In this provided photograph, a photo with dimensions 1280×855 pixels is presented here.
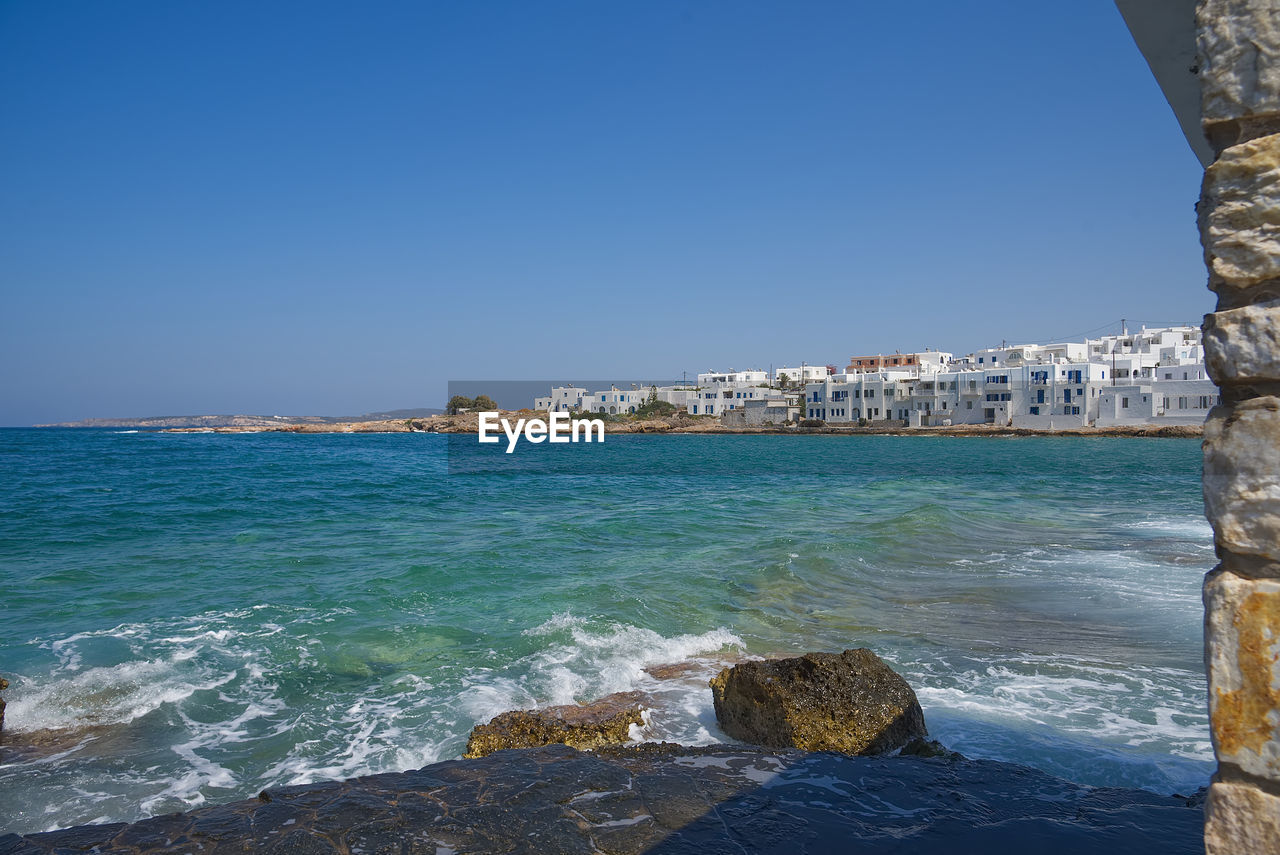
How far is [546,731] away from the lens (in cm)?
567

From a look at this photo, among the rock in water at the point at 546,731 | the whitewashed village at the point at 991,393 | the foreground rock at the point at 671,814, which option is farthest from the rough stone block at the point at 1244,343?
the whitewashed village at the point at 991,393

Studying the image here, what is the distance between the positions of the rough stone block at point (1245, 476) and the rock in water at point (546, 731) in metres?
4.68

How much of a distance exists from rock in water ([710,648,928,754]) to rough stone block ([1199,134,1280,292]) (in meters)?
4.38

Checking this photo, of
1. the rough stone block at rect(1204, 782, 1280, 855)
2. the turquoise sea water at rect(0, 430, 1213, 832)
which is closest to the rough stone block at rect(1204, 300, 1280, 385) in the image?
the rough stone block at rect(1204, 782, 1280, 855)

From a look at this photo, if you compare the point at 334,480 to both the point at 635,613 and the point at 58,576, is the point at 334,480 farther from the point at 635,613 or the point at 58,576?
the point at 635,613

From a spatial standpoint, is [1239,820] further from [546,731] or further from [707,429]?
[707,429]

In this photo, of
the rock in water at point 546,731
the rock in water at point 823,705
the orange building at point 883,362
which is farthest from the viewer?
the orange building at point 883,362

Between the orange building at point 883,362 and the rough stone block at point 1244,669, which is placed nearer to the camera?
the rough stone block at point 1244,669

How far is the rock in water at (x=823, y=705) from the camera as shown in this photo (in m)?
5.46

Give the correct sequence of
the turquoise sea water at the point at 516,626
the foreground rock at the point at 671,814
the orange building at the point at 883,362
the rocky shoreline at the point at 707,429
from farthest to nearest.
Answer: the orange building at the point at 883,362, the rocky shoreline at the point at 707,429, the turquoise sea water at the point at 516,626, the foreground rock at the point at 671,814

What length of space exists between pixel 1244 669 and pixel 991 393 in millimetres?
86629

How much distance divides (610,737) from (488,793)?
1574 millimetres

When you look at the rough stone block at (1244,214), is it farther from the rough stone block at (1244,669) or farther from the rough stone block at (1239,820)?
the rough stone block at (1239,820)

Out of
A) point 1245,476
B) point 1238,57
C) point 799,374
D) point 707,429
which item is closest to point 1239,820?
point 1245,476
